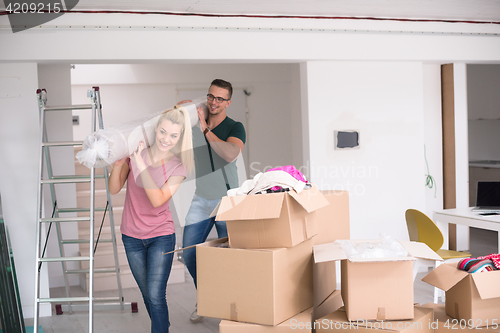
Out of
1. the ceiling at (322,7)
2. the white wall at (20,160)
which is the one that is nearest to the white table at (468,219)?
the ceiling at (322,7)

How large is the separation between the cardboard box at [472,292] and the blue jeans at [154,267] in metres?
1.33

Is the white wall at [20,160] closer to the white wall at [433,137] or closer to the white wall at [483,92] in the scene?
the white wall at [433,137]

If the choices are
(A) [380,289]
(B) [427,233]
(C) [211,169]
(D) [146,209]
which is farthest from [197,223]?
(B) [427,233]

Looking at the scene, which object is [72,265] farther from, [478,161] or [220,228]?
[478,161]

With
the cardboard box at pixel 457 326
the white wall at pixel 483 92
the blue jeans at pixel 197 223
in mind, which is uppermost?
the white wall at pixel 483 92

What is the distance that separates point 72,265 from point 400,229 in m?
3.21

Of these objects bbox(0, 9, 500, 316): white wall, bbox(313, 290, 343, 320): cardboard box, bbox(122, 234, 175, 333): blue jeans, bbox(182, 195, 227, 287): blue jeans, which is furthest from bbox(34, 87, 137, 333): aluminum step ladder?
bbox(313, 290, 343, 320): cardboard box

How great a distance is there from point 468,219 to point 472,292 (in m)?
1.45

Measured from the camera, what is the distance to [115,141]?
2215 millimetres

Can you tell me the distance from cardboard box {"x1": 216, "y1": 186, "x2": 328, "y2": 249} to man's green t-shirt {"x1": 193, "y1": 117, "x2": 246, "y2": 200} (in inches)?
32.7

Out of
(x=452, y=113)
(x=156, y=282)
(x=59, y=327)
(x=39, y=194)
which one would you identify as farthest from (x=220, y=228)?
(x=452, y=113)

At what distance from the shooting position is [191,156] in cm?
231

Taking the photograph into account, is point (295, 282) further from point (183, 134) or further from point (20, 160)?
point (20, 160)

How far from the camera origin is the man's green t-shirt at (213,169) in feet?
9.14
